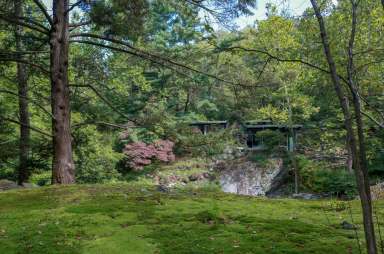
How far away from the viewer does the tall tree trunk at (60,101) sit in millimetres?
7328

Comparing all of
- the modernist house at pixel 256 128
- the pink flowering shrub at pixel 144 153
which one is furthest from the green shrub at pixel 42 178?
the modernist house at pixel 256 128

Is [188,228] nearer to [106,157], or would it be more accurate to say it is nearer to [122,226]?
[122,226]

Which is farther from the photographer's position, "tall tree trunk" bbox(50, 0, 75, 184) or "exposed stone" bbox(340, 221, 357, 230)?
"tall tree trunk" bbox(50, 0, 75, 184)

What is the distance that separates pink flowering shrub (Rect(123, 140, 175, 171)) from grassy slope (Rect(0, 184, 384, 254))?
12.4 metres

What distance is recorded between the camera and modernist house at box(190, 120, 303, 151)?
19.7 metres

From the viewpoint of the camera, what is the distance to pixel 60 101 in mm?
7422

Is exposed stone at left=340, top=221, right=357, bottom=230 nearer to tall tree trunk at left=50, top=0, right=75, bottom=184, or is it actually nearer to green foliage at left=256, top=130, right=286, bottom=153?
tall tree trunk at left=50, top=0, right=75, bottom=184

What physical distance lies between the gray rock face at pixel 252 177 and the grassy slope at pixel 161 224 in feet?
44.9

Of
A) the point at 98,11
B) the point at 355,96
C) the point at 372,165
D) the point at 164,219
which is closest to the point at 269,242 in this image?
the point at 164,219

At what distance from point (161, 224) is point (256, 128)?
20138mm

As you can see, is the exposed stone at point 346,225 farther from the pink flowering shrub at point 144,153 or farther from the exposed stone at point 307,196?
the pink flowering shrub at point 144,153

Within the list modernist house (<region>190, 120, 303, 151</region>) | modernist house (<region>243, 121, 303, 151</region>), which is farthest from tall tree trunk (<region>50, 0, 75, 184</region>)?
modernist house (<region>243, 121, 303, 151</region>)

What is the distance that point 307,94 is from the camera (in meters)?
18.5

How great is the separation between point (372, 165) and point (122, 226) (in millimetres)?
15178
